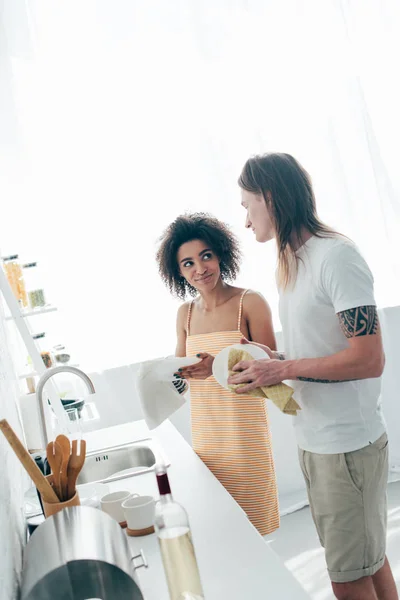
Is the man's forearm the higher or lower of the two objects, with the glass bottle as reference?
higher

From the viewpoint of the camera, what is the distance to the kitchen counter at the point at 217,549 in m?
0.99

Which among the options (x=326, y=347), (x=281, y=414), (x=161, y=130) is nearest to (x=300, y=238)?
(x=326, y=347)

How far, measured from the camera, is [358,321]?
142 centimetres

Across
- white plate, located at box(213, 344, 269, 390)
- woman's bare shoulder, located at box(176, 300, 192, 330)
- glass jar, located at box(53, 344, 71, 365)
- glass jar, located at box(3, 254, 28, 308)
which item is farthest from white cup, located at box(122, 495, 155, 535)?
glass jar, located at box(53, 344, 71, 365)

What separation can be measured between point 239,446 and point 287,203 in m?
0.77

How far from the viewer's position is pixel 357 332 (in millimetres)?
1426

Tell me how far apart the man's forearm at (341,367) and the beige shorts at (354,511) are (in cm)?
21

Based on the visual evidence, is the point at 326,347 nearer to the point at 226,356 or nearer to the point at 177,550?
the point at 226,356

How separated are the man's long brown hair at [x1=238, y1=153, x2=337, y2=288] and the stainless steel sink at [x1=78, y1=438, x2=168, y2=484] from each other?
2.75 feet

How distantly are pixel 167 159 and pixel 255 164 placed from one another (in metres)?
1.73

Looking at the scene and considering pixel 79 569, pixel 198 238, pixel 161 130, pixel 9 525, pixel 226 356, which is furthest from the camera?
pixel 161 130

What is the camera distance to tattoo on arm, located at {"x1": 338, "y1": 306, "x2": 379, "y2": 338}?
4.65 ft

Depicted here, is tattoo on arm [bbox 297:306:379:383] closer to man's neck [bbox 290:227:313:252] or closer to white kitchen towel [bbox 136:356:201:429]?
man's neck [bbox 290:227:313:252]

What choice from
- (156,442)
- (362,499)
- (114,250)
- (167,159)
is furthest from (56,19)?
(362,499)
